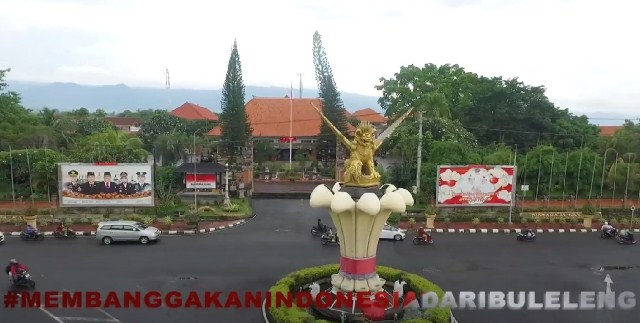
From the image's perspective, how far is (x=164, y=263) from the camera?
61.4ft

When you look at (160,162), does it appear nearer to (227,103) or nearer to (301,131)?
(227,103)

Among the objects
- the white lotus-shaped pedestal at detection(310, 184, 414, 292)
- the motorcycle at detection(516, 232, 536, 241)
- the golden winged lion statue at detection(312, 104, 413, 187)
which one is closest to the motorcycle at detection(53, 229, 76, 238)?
the white lotus-shaped pedestal at detection(310, 184, 414, 292)

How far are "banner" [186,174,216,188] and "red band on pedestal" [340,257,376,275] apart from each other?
669 inches

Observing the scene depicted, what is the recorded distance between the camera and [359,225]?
13.3 metres

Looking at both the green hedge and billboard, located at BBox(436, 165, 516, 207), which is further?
billboard, located at BBox(436, 165, 516, 207)

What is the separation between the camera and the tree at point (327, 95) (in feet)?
124

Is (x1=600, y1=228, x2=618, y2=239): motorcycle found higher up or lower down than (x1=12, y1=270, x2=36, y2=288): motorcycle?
higher up

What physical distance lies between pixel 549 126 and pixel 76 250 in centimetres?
3342

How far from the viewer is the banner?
29.3m

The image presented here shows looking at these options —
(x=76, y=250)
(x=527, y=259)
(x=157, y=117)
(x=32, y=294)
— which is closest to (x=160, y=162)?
(x=157, y=117)

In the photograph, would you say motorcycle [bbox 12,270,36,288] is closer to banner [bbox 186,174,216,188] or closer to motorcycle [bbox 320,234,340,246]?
motorcycle [bbox 320,234,340,246]

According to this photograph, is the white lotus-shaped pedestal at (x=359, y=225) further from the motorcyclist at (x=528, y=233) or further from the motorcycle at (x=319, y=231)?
the motorcyclist at (x=528, y=233)

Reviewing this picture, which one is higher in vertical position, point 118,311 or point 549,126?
point 549,126

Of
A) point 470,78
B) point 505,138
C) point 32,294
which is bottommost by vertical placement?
point 32,294
